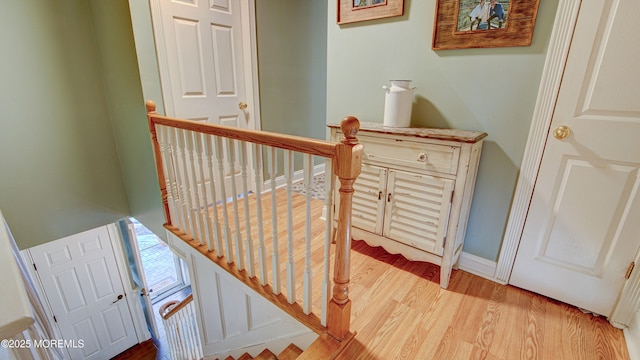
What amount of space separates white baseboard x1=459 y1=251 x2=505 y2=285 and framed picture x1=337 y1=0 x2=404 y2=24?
1539 mm

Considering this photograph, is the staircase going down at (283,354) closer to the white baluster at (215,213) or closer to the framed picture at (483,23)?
the white baluster at (215,213)

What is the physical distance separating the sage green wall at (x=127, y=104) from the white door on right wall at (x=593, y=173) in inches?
103

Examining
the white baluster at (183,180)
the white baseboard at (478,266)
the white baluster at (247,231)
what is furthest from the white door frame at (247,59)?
the white baseboard at (478,266)

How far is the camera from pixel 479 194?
165cm

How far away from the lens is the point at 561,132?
4.42 ft

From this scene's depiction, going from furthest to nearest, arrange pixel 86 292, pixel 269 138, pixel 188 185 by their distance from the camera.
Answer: pixel 86 292, pixel 188 185, pixel 269 138

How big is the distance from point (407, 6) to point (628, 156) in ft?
4.29

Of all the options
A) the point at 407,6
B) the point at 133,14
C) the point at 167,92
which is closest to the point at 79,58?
the point at 133,14

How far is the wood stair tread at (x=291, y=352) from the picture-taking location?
147 centimetres

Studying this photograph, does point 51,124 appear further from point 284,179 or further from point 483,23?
point 483,23

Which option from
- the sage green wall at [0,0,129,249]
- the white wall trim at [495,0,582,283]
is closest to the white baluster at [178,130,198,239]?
the sage green wall at [0,0,129,249]

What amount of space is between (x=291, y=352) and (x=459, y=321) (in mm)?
866

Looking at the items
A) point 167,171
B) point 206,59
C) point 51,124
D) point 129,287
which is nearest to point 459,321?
point 167,171

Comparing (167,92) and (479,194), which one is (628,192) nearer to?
(479,194)
